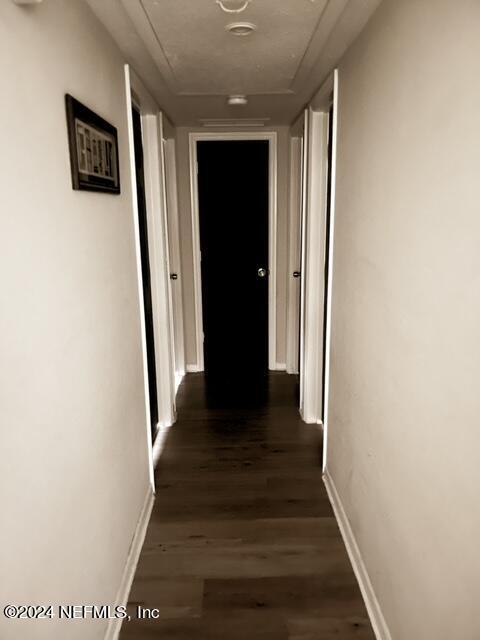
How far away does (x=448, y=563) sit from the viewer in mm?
1198

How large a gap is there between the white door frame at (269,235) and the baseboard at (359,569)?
2.20 metres

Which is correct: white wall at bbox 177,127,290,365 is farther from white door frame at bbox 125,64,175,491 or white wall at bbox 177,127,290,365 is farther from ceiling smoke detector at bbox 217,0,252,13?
ceiling smoke detector at bbox 217,0,252,13

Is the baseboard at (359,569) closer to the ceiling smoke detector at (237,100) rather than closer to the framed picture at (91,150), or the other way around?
the framed picture at (91,150)

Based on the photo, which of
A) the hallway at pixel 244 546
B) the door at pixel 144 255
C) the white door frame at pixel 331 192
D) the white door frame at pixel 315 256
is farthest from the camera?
the white door frame at pixel 315 256

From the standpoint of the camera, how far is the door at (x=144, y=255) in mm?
3010

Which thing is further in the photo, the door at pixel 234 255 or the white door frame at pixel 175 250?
the door at pixel 234 255

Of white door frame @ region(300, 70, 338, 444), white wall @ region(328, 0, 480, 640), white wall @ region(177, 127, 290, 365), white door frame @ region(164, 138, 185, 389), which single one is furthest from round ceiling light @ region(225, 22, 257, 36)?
white wall @ region(177, 127, 290, 365)

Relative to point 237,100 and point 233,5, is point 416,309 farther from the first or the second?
point 237,100

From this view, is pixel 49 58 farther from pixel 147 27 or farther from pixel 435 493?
pixel 435 493

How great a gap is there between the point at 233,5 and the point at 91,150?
2.34 feet

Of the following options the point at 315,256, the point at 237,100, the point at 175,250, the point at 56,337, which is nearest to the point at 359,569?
the point at 56,337

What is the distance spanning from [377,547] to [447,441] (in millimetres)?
855

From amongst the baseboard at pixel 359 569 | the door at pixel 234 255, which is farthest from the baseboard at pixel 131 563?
the door at pixel 234 255

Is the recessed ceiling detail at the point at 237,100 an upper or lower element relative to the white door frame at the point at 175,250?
upper
